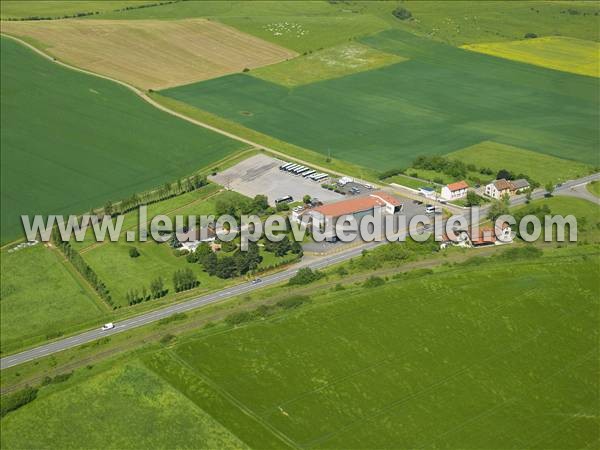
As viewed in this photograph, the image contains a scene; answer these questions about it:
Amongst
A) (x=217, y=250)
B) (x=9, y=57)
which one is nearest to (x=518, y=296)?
(x=217, y=250)

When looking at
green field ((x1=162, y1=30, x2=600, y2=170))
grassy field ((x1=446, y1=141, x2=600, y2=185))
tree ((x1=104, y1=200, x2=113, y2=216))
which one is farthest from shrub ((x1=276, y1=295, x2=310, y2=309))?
grassy field ((x1=446, y1=141, x2=600, y2=185))

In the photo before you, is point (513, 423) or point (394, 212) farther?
point (394, 212)

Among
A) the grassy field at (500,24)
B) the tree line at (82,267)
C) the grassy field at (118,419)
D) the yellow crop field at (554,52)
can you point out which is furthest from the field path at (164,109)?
the grassy field at (500,24)

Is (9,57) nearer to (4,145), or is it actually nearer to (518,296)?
(4,145)

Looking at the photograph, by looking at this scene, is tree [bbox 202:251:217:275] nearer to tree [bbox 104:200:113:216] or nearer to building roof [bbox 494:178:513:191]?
tree [bbox 104:200:113:216]

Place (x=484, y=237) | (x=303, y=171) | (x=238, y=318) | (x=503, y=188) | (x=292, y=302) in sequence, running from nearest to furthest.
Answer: (x=238, y=318)
(x=292, y=302)
(x=484, y=237)
(x=503, y=188)
(x=303, y=171)

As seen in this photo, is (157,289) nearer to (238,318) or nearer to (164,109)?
(238,318)

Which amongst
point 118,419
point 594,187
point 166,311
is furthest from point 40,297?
point 594,187

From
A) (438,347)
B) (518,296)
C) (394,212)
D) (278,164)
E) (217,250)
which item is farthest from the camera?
(278,164)
